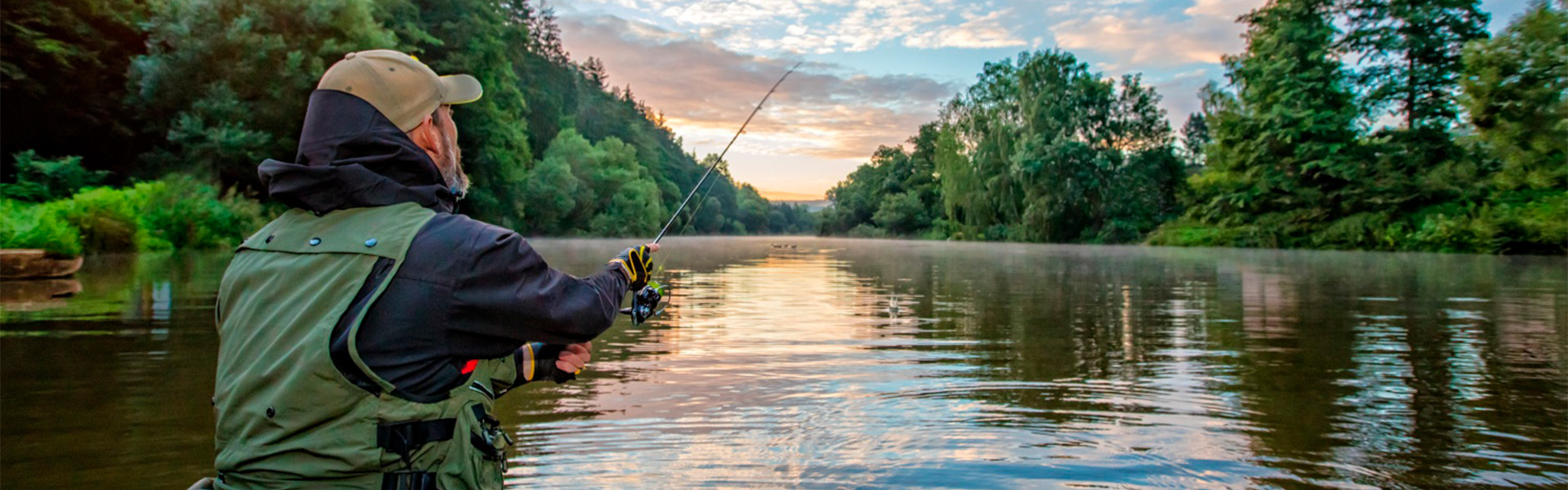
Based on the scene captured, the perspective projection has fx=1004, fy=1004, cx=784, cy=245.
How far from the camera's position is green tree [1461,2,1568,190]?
29688 millimetres

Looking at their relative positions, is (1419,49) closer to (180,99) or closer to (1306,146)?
(1306,146)

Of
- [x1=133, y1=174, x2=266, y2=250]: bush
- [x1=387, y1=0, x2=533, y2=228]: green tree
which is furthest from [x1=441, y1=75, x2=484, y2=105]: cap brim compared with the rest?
[x1=387, y1=0, x2=533, y2=228]: green tree

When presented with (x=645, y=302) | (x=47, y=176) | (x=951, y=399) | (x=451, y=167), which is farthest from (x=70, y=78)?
(x=451, y=167)

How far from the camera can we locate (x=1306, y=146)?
39.8 m

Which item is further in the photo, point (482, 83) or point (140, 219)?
point (482, 83)

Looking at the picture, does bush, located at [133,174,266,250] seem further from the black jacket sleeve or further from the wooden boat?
the black jacket sleeve

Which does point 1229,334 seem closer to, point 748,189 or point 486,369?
point 486,369

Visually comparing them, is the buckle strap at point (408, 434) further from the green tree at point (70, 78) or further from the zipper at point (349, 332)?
the green tree at point (70, 78)

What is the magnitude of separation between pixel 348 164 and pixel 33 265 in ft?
48.7

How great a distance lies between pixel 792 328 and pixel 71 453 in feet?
19.0

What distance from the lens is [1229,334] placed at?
860 centimetres

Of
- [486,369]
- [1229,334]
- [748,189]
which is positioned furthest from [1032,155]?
[748,189]

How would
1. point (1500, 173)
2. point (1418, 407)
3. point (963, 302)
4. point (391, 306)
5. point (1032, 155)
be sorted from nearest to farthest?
point (391, 306)
point (1418, 407)
point (963, 302)
point (1500, 173)
point (1032, 155)

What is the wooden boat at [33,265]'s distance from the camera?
1305 centimetres
